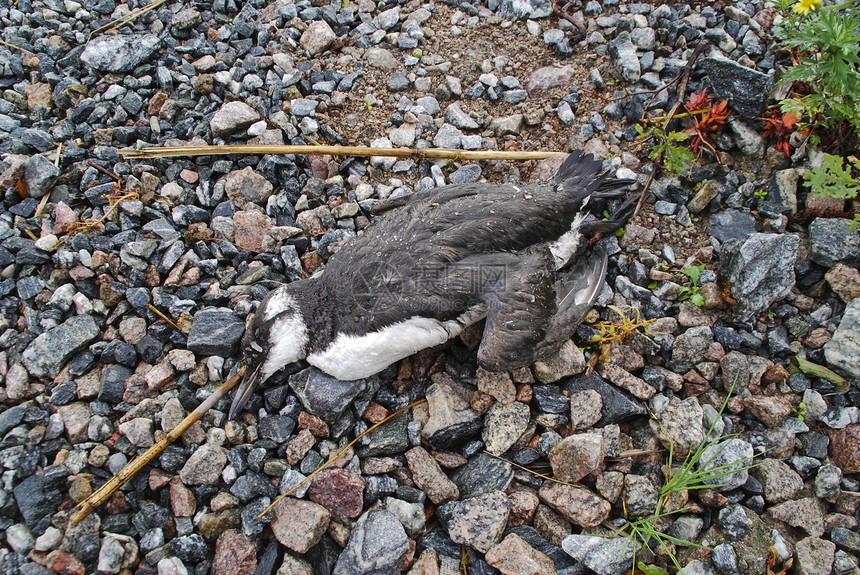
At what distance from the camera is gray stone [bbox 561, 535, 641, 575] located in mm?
2854

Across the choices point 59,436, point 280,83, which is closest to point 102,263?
point 59,436

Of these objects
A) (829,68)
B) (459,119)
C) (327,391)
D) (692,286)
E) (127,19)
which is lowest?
(327,391)

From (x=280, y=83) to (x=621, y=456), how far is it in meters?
4.01

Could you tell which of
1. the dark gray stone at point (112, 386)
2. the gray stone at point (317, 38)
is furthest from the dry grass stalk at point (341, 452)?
the gray stone at point (317, 38)

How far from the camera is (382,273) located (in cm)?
331

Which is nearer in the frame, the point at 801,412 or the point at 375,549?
the point at 375,549

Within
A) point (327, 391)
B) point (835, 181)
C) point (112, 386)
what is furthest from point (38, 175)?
point (835, 181)

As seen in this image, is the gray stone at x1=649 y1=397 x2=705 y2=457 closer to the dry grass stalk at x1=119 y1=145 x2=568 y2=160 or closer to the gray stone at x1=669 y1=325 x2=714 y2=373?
the gray stone at x1=669 y1=325 x2=714 y2=373

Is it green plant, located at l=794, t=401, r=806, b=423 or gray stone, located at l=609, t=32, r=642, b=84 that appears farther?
gray stone, located at l=609, t=32, r=642, b=84

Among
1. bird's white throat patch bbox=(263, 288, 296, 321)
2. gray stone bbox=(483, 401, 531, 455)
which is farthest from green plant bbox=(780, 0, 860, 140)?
bird's white throat patch bbox=(263, 288, 296, 321)

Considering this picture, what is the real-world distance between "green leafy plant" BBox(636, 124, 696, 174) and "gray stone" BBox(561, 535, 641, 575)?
272 cm

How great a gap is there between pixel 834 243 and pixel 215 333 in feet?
13.6

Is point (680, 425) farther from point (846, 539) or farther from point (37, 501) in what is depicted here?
point (37, 501)

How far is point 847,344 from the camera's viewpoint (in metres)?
3.31
